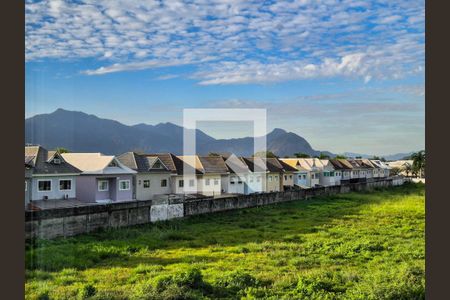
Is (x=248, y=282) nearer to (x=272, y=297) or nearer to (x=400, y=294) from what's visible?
(x=272, y=297)

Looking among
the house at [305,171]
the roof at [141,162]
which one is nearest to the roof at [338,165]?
the house at [305,171]

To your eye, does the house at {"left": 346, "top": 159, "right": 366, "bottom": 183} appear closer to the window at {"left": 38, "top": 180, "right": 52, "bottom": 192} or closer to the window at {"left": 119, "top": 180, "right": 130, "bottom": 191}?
the window at {"left": 119, "top": 180, "right": 130, "bottom": 191}

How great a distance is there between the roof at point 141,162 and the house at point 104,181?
29cm

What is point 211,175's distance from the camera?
47.2ft

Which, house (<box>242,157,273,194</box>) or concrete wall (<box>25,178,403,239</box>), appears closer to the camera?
concrete wall (<box>25,178,403,239</box>)

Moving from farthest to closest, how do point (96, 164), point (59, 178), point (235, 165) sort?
point (235, 165) < point (96, 164) < point (59, 178)

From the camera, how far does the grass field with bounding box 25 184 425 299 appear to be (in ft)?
11.5

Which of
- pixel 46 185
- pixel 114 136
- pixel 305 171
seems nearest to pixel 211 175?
pixel 46 185

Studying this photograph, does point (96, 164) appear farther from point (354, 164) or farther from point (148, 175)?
point (354, 164)

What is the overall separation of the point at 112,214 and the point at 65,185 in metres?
3.49

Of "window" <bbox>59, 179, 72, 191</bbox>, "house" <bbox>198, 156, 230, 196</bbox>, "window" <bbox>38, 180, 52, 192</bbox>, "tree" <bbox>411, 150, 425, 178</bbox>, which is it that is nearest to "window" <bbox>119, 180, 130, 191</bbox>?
"window" <bbox>59, 179, 72, 191</bbox>

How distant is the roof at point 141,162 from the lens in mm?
12547

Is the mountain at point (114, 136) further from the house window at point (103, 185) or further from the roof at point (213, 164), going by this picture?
the roof at point (213, 164)

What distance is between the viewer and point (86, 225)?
6520mm
